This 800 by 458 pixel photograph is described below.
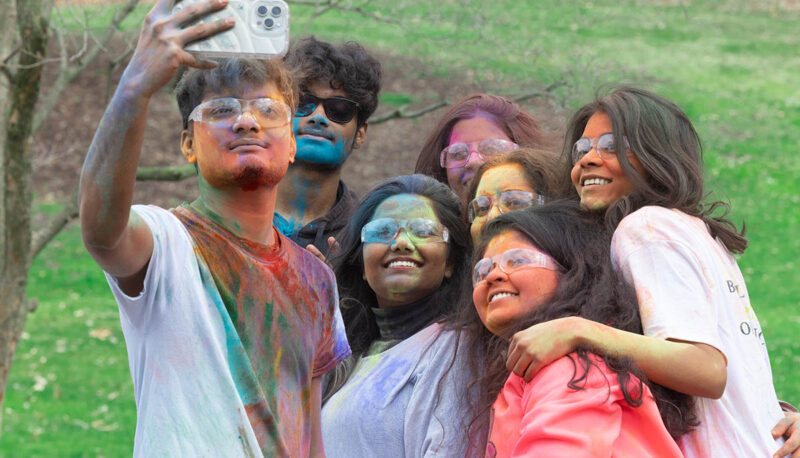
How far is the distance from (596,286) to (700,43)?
22.9m

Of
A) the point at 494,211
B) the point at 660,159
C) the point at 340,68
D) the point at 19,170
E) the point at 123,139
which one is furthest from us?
the point at 19,170

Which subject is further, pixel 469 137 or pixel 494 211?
pixel 469 137

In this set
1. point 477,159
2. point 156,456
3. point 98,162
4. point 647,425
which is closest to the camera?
point 98,162

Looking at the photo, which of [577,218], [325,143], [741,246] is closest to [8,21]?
[325,143]

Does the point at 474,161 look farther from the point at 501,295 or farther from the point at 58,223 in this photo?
the point at 58,223

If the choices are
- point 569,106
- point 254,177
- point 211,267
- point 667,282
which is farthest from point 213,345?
point 569,106

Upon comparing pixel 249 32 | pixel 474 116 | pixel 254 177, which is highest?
pixel 249 32

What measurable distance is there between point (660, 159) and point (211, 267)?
1.52 metres

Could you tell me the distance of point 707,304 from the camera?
301 cm

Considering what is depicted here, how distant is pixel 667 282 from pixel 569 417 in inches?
21.2

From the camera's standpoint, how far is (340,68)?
4762 millimetres

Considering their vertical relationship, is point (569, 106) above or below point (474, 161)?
below

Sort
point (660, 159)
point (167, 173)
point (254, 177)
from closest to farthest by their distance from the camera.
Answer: point (254, 177)
point (660, 159)
point (167, 173)

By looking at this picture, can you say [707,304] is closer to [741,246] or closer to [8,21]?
[741,246]
